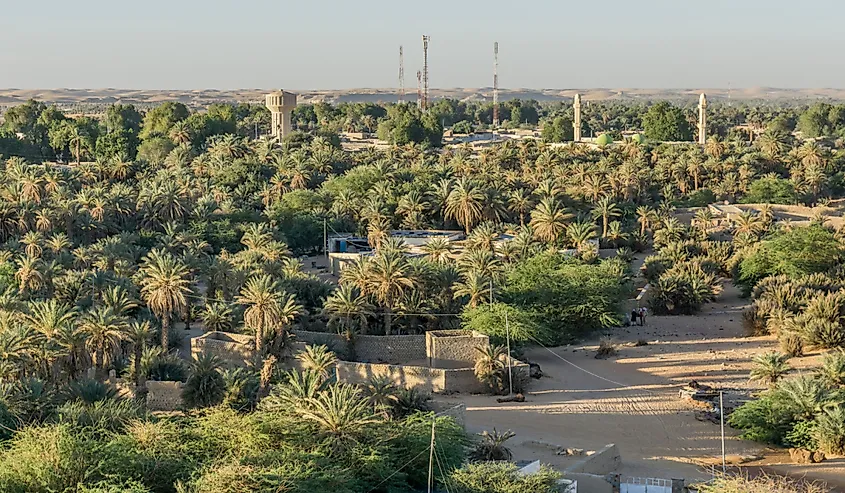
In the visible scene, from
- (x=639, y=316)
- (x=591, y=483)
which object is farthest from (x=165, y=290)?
(x=639, y=316)

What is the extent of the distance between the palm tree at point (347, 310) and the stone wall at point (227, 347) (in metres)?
2.61

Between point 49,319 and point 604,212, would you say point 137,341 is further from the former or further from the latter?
point 604,212

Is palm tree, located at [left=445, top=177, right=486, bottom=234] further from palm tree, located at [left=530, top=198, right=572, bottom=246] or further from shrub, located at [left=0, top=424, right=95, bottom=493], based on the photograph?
shrub, located at [left=0, top=424, right=95, bottom=493]

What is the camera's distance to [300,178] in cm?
5928

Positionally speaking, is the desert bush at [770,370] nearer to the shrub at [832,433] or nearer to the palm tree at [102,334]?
the shrub at [832,433]

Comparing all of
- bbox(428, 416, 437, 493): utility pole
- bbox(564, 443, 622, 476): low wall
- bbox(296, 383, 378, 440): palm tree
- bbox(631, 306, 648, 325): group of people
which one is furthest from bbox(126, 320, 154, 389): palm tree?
bbox(631, 306, 648, 325): group of people

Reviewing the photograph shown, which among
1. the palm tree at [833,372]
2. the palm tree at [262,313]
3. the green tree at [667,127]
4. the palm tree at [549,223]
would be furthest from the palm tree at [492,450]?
the green tree at [667,127]

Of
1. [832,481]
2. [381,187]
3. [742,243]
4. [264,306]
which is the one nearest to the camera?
[832,481]

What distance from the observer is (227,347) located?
2852 cm

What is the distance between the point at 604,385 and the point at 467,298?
20.6 feet

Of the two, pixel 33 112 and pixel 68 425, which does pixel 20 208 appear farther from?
pixel 33 112

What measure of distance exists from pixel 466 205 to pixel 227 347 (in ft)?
67.6

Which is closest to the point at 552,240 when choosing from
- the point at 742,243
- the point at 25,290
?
the point at 742,243

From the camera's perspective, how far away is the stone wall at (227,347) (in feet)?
92.2
